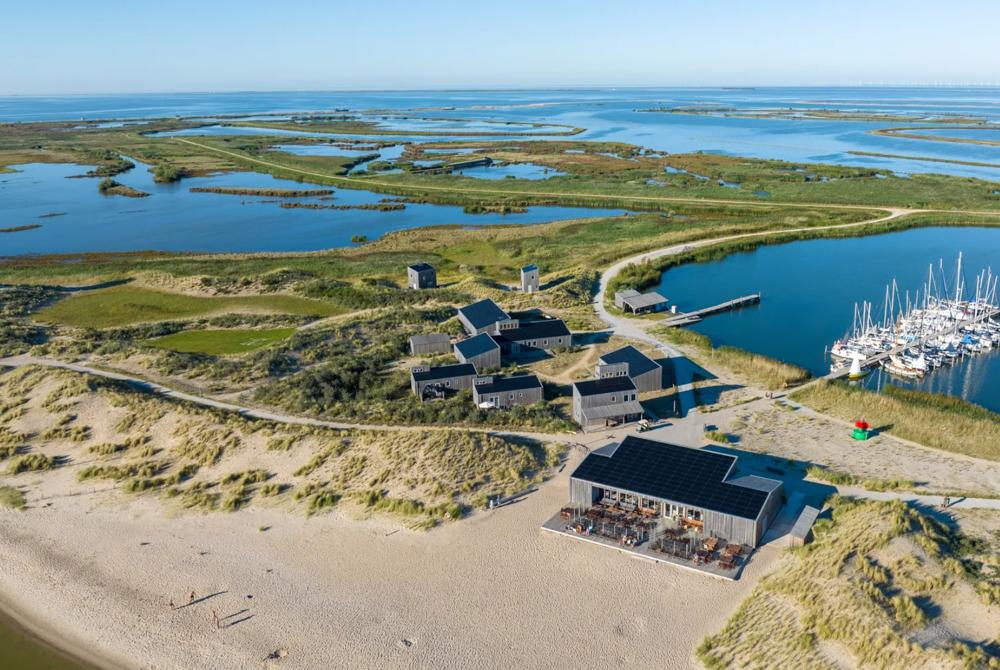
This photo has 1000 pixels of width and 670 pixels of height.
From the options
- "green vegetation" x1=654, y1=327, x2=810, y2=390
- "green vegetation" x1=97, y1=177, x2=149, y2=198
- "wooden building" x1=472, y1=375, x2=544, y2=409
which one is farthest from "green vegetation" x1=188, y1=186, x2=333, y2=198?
"wooden building" x1=472, y1=375, x2=544, y2=409

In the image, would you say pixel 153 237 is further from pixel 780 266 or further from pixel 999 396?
pixel 999 396

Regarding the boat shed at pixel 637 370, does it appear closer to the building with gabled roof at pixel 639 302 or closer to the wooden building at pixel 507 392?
→ the wooden building at pixel 507 392

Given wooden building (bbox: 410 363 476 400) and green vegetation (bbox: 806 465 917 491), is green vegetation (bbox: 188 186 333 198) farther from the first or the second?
green vegetation (bbox: 806 465 917 491)

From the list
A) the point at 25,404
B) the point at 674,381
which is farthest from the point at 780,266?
the point at 25,404

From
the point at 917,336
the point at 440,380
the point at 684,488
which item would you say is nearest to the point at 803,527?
the point at 684,488

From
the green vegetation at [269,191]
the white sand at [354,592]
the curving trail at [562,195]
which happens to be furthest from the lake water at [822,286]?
the green vegetation at [269,191]

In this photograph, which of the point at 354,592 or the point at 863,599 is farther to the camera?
the point at 354,592

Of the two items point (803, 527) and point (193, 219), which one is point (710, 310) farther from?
point (193, 219)
